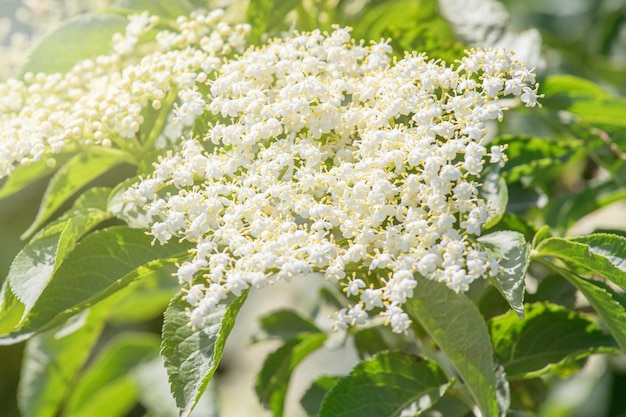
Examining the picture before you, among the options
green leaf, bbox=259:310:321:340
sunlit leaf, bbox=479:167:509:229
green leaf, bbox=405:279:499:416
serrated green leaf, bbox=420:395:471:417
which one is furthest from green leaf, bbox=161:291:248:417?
green leaf, bbox=259:310:321:340

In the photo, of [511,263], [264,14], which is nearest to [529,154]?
[511,263]

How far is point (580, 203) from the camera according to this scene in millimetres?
1667

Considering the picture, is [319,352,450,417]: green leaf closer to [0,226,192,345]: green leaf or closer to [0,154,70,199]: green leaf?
[0,226,192,345]: green leaf

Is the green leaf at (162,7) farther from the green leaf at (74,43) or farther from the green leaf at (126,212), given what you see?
the green leaf at (126,212)

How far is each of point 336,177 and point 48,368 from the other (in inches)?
47.3

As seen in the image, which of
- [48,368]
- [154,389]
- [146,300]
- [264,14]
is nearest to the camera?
[264,14]

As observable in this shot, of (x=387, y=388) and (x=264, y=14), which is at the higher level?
(x=264, y=14)

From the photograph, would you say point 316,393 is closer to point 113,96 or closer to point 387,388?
point 387,388

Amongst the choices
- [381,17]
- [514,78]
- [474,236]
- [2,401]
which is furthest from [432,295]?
[2,401]

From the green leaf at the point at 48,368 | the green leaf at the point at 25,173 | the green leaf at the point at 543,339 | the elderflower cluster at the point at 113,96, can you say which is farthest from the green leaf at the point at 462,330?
the green leaf at the point at 48,368

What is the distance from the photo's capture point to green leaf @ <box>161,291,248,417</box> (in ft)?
3.28

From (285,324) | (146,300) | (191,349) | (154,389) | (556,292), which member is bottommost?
(146,300)

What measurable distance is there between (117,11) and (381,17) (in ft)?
1.83

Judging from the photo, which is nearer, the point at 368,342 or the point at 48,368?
the point at 368,342
